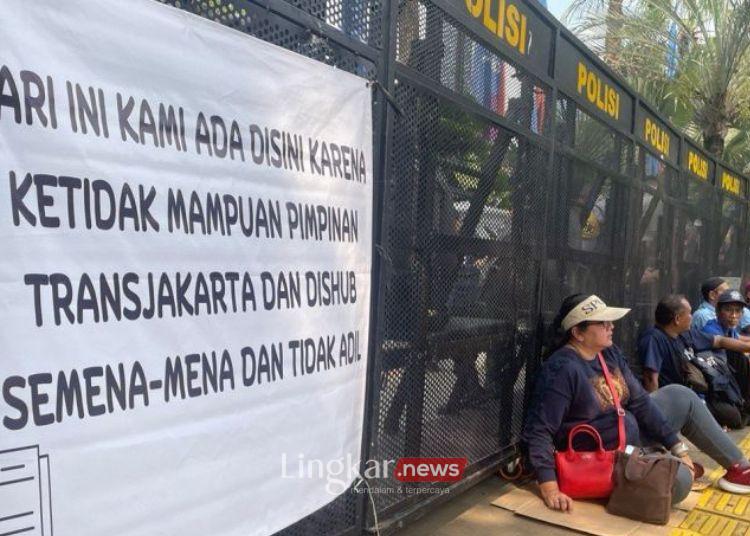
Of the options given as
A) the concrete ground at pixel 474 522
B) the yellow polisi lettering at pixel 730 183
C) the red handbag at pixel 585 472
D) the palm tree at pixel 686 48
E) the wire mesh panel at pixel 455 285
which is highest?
the palm tree at pixel 686 48

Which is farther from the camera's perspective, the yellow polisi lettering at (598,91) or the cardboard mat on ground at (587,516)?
the yellow polisi lettering at (598,91)

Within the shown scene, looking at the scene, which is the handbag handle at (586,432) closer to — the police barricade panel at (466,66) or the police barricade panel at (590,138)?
the police barricade panel at (466,66)

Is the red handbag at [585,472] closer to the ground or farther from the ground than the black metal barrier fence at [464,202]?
closer to the ground

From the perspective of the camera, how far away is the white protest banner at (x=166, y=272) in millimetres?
1403

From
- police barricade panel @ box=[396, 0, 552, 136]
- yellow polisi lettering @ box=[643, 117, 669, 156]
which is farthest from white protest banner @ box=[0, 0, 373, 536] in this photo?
yellow polisi lettering @ box=[643, 117, 669, 156]

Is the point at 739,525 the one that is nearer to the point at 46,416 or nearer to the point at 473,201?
the point at 473,201

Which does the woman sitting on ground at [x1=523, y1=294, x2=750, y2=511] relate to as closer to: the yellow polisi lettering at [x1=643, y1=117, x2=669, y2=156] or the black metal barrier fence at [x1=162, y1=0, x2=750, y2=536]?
the black metal barrier fence at [x1=162, y1=0, x2=750, y2=536]

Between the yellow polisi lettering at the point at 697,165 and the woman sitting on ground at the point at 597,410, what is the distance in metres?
4.44

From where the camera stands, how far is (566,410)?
3605 millimetres

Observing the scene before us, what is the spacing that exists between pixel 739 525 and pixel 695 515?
0.20m

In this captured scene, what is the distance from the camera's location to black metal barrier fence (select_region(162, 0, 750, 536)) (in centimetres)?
262

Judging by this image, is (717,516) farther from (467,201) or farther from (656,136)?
(656,136)

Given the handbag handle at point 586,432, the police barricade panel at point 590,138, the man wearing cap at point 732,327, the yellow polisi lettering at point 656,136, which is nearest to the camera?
the handbag handle at point 586,432

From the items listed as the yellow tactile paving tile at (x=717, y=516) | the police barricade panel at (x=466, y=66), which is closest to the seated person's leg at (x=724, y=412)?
the yellow tactile paving tile at (x=717, y=516)
